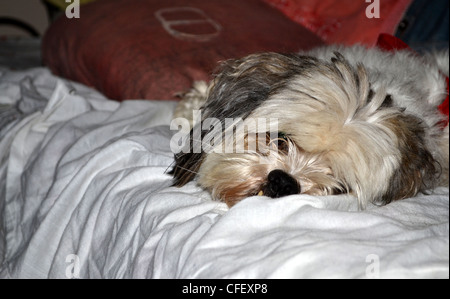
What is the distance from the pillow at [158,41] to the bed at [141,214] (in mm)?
34

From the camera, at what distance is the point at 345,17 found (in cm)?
422

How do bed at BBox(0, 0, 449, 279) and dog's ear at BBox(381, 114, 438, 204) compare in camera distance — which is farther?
dog's ear at BBox(381, 114, 438, 204)

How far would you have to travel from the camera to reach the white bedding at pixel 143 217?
1.73m

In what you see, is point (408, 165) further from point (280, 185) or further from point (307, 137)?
point (280, 185)

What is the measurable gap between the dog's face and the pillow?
0.95m

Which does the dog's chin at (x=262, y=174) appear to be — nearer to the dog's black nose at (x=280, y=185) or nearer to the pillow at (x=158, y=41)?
the dog's black nose at (x=280, y=185)

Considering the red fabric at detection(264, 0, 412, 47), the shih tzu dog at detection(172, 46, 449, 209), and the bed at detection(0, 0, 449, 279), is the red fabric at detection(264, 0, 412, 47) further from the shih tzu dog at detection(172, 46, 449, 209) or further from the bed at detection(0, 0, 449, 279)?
the shih tzu dog at detection(172, 46, 449, 209)

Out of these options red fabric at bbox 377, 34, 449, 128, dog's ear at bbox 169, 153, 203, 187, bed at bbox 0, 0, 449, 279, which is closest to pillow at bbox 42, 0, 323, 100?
bed at bbox 0, 0, 449, 279

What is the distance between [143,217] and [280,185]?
60cm

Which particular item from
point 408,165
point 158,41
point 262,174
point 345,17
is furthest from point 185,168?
point 345,17

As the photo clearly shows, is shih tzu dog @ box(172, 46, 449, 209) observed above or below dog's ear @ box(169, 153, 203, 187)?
above

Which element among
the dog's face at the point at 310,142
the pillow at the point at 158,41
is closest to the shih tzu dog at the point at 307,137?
the dog's face at the point at 310,142

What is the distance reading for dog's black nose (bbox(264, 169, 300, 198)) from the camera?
2.29 meters
